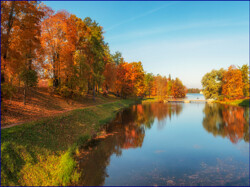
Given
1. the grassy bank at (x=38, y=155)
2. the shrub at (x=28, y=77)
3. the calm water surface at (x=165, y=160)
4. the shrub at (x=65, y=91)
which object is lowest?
the calm water surface at (x=165, y=160)

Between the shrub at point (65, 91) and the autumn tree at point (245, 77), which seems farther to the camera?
the autumn tree at point (245, 77)

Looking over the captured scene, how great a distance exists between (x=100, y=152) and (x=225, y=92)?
8240 cm

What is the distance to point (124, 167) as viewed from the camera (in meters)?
12.6

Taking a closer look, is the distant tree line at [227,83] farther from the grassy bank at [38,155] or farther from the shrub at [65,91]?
the grassy bank at [38,155]

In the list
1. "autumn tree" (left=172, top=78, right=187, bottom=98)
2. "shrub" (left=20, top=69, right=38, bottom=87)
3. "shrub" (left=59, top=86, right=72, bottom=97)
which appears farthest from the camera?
"autumn tree" (left=172, top=78, right=187, bottom=98)

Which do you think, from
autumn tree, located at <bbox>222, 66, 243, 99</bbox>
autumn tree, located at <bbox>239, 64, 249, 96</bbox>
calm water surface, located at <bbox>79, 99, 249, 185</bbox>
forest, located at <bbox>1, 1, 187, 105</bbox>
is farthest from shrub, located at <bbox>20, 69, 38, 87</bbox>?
autumn tree, located at <bbox>239, 64, 249, 96</bbox>

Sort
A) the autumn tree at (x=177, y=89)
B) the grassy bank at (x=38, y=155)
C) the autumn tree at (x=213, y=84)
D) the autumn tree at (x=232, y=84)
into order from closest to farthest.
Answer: the grassy bank at (x=38, y=155), the autumn tree at (x=232, y=84), the autumn tree at (x=213, y=84), the autumn tree at (x=177, y=89)

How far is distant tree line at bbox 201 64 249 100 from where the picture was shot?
71375 mm

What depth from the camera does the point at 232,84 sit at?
7194 centimetres

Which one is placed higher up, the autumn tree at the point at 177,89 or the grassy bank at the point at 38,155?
the autumn tree at the point at 177,89

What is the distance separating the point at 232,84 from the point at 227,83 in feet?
9.80

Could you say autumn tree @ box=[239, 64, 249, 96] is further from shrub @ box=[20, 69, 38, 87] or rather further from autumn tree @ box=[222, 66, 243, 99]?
shrub @ box=[20, 69, 38, 87]

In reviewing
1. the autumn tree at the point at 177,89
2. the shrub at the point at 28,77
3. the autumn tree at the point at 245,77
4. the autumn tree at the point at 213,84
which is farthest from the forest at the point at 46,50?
the autumn tree at the point at 177,89

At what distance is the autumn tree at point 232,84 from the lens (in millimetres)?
70062
